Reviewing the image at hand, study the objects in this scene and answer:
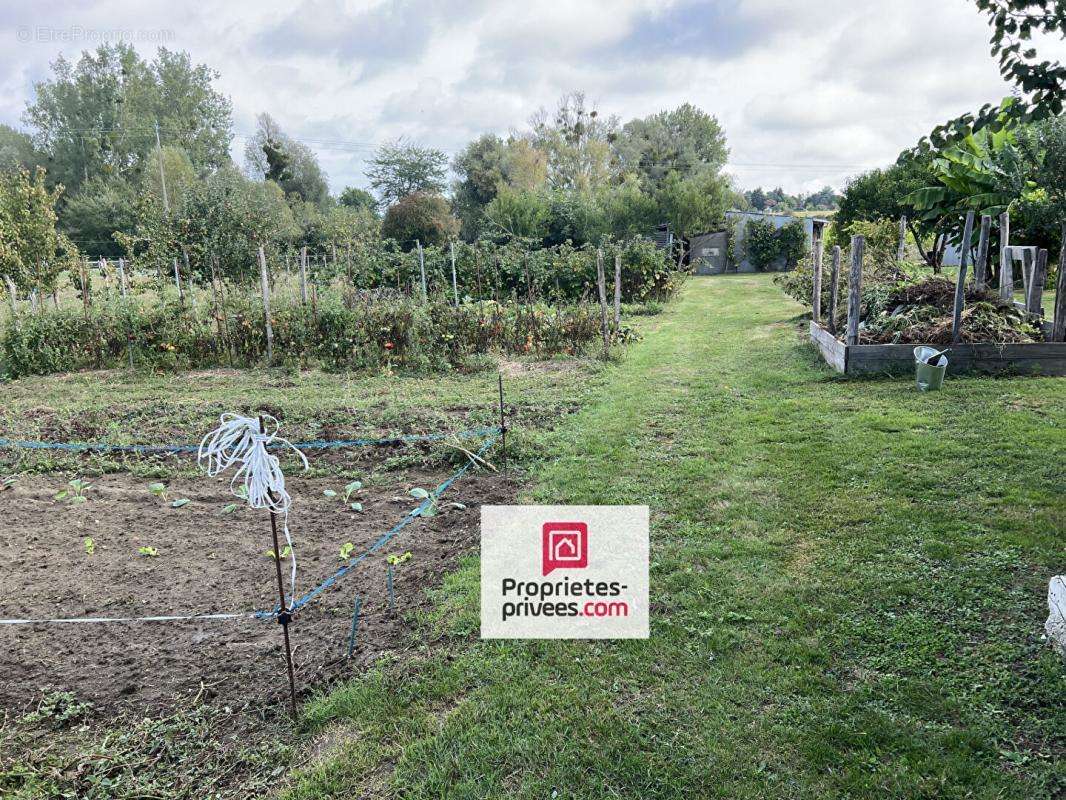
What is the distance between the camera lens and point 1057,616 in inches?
115

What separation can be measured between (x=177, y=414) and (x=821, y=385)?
7334 millimetres

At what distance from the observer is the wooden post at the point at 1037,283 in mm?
8500

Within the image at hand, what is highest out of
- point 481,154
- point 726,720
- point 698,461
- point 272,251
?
point 481,154

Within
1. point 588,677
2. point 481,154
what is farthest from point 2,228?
point 481,154

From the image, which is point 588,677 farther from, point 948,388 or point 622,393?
point 948,388

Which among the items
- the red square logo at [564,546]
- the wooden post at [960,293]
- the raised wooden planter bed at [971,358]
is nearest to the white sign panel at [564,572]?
the red square logo at [564,546]

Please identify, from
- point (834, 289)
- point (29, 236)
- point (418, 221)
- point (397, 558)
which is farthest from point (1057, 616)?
point (418, 221)

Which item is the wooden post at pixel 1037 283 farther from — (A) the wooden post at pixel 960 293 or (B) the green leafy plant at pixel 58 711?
(B) the green leafy plant at pixel 58 711

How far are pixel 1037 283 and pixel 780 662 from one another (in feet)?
26.9

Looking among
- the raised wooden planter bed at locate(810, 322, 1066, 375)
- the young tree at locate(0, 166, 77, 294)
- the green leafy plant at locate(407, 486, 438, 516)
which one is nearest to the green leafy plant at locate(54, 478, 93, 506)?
the green leafy plant at locate(407, 486, 438, 516)

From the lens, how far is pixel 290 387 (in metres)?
9.30

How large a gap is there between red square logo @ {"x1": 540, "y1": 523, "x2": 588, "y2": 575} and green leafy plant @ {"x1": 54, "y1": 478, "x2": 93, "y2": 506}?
363 centimetres

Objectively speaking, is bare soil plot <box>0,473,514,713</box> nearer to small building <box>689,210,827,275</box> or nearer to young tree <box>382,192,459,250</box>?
young tree <box>382,192,459,250</box>

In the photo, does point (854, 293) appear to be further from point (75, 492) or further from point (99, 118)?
point (99, 118)
